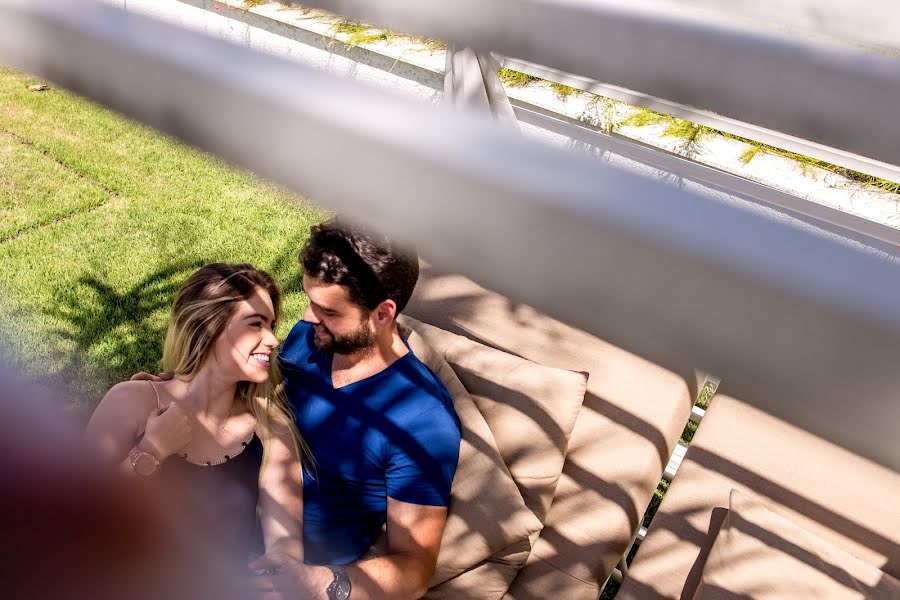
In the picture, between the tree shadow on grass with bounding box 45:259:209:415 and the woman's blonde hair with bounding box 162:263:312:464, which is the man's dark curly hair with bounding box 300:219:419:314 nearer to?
the woman's blonde hair with bounding box 162:263:312:464

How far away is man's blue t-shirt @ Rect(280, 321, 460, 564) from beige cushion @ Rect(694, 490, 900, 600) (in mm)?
798

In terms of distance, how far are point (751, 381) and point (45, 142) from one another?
20.7 ft

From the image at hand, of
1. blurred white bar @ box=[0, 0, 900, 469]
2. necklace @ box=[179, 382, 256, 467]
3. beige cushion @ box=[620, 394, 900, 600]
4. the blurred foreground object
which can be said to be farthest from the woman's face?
blurred white bar @ box=[0, 0, 900, 469]

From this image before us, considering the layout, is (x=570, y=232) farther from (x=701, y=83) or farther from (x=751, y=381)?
(x=701, y=83)

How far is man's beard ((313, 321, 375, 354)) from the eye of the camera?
250 centimetres

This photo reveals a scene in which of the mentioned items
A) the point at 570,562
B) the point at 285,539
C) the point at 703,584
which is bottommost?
the point at 285,539

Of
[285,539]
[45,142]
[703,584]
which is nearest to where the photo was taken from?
[703,584]

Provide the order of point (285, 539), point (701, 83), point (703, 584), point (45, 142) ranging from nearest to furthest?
point (701, 83)
point (703, 584)
point (285, 539)
point (45, 142)

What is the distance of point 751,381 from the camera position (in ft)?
0.59

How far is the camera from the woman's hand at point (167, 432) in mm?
2520

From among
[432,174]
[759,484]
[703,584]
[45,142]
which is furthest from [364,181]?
[45,142]

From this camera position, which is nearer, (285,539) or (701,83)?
(701,83)

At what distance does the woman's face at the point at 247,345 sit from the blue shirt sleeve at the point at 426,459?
1.58 ft

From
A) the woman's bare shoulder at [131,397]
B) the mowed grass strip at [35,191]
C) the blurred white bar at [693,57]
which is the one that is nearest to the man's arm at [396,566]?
the woman's bare shoulder at [131,397]
